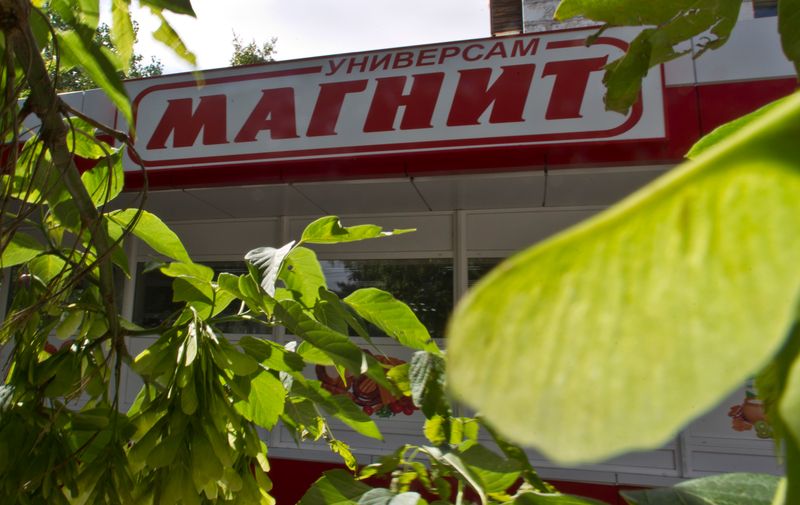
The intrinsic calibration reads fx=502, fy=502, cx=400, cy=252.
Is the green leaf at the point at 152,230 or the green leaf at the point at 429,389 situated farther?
the green leaf at the point at 152,230

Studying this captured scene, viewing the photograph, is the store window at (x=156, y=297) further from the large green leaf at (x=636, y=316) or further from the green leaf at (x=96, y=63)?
the large green leaf at (x=636, y=316)

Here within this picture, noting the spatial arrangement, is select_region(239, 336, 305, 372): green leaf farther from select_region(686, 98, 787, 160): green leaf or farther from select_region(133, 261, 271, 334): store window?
select_region(133, 261, 271, 334): store window

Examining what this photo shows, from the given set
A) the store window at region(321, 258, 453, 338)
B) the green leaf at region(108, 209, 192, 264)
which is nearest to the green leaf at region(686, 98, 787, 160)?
the green leaf at region(108, 209, 192, 264)

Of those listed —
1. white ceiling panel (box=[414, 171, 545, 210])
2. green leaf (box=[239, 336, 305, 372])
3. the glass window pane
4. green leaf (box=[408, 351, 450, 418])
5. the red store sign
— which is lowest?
green leaf (box=[408, 351, 450, 418])

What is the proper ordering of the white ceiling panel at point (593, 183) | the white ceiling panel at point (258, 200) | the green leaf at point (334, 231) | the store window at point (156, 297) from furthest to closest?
the store window at point (156, 297)
the white ceiling panel at point (258, 200)
the white ceiling panel at point (593, 183)
the green leaf at point (334, 231)

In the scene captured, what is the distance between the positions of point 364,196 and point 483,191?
29.9 inches

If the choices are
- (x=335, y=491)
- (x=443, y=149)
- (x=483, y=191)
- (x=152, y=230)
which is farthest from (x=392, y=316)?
(x=483, y=191)

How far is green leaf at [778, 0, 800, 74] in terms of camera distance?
0.33 metres

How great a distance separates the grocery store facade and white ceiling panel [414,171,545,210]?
0.02 meters

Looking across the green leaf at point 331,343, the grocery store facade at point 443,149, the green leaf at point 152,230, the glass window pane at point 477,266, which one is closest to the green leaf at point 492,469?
the green leaf at point 331,343

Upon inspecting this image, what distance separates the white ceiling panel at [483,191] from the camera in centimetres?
283

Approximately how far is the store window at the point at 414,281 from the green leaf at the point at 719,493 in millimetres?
3126

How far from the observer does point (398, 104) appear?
8.71 feet

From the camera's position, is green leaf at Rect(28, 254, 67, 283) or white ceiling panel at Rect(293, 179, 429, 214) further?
white ceiling panel at Rect(293, 179, 429, 214)
